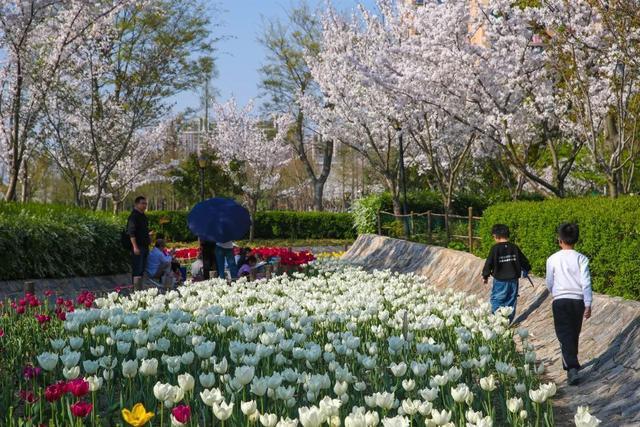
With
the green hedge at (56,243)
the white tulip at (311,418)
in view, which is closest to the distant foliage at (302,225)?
the green hedge at (56,243)

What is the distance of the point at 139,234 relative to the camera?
38.3 feet

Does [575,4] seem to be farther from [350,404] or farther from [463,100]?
[350,404]

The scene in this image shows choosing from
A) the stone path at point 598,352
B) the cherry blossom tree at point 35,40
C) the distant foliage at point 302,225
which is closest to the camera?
the stone path at point 598,352

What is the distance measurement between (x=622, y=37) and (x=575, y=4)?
2.02m

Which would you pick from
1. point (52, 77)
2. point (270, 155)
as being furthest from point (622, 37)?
point (270, 155)

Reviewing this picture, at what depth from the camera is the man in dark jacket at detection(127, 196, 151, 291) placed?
11516mm

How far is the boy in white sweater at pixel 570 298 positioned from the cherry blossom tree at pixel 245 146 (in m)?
32.8

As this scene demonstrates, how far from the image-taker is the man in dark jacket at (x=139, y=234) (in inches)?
453

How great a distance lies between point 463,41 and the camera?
1420cm

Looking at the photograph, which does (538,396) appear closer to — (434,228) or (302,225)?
(434,228)

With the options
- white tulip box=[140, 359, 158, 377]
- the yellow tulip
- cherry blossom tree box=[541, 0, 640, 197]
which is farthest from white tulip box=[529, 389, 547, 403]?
cherry blossom tree box=[541, 0, 640, 197]

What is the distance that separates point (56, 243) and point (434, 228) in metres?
10.4

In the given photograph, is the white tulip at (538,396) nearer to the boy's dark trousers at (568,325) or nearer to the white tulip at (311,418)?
the white tulip at (311,418)

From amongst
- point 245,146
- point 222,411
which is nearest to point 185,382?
point 222,411
